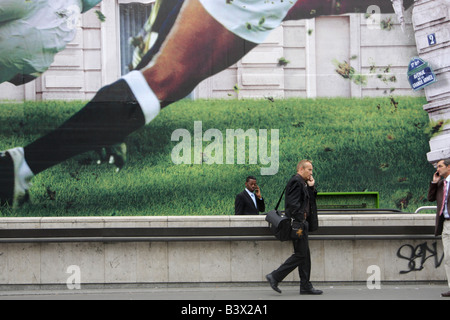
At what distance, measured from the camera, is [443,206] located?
32.7 feet

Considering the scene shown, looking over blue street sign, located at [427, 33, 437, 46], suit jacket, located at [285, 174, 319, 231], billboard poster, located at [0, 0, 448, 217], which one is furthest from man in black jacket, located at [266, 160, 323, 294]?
blue street sign, located at [427, 33, 437, 46]

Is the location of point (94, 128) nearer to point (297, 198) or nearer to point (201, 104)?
point (201, 104)

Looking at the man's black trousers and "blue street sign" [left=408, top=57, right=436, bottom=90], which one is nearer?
the man's black trousers

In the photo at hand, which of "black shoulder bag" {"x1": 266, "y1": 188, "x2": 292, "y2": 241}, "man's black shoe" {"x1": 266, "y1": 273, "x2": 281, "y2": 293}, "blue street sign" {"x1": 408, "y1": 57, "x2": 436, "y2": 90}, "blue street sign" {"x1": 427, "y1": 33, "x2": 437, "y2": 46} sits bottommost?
"man's black shoe" {"x1": 266, "y1": 273, "x2": 281, "y2": 293}

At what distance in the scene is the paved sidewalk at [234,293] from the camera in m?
10.1

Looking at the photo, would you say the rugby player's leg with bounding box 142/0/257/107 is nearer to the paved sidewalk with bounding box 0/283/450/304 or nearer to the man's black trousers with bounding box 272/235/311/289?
the paved sidewalk with bounding box 0/283/450/304

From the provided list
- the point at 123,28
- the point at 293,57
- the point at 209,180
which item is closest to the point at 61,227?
the point at 209,180

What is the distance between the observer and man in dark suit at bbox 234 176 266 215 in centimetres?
1232

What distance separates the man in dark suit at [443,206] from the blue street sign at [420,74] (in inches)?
143

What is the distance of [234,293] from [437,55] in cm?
565

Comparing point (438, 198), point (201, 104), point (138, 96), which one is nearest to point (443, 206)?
point (438, 198)

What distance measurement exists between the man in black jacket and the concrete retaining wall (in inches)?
39.7

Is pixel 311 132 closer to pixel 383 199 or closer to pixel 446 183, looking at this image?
pixel 383 199

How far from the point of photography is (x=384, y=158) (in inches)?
529
